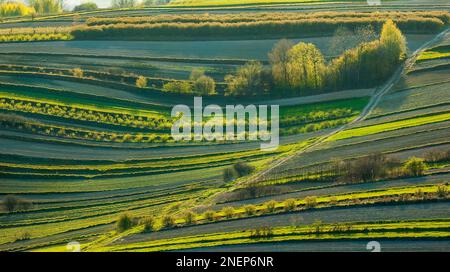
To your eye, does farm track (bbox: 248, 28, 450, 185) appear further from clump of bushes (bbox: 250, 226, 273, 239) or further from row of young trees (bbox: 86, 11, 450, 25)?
clump of bushes (bbox: 250, 226, 273, 239)

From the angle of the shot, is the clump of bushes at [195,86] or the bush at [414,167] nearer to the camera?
the bush at [414,167]

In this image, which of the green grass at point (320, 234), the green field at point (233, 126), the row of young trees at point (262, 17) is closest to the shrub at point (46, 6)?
the green field at point (233, 126)

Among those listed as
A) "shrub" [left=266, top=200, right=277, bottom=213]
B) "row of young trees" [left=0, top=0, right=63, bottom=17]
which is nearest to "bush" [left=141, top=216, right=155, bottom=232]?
"shrub" [left=266, top=200, right=277, bottom=213]

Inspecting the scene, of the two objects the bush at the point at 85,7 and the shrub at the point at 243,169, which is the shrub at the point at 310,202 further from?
the bush at the point at 85,7

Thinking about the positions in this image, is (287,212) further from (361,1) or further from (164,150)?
(361,1)

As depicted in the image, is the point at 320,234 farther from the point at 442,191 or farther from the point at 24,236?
the point at 24,236

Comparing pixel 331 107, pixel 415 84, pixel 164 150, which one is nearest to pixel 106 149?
pixel 164 150
